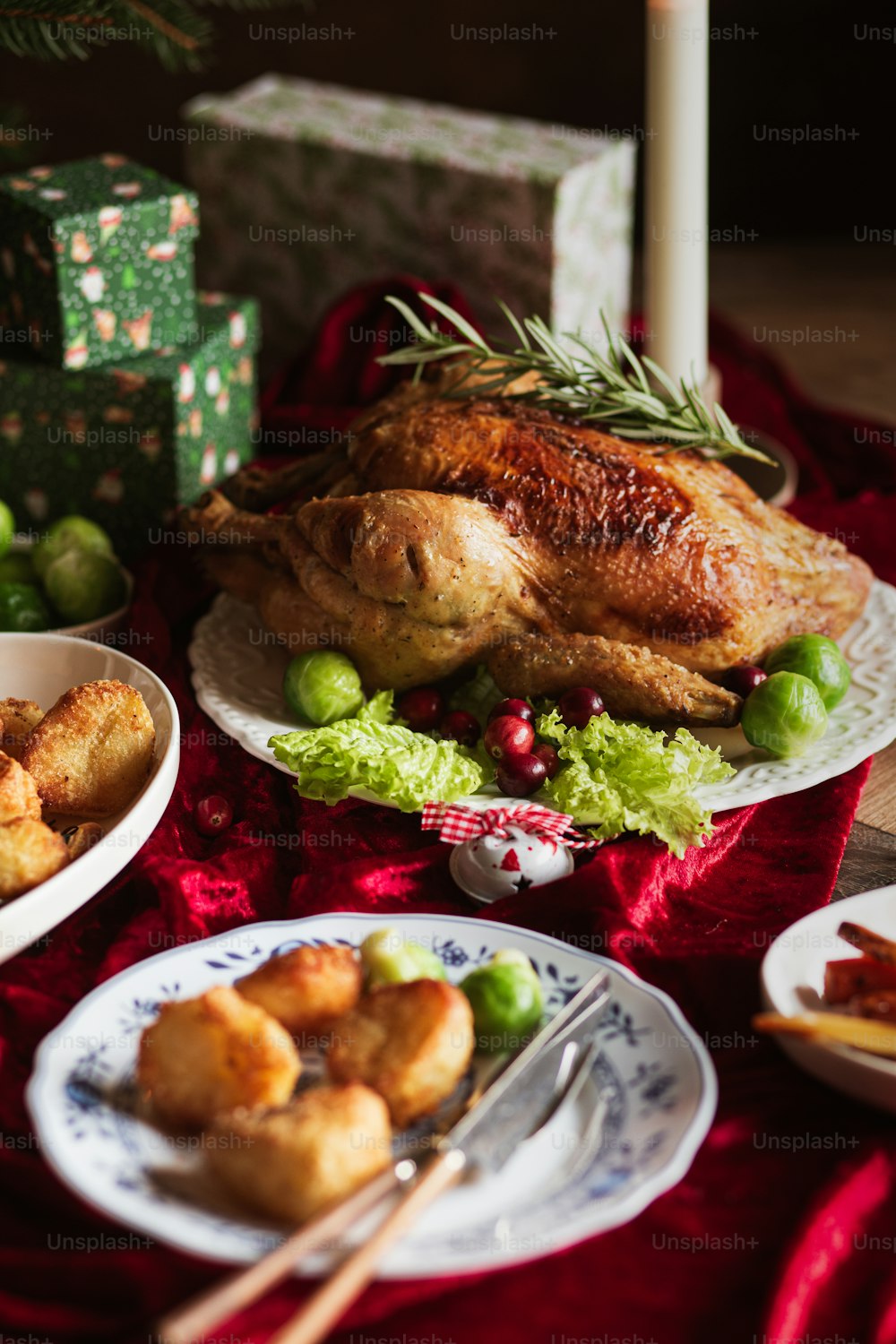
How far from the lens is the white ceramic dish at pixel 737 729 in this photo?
227 centimetres

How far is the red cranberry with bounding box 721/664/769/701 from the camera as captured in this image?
2.41 m

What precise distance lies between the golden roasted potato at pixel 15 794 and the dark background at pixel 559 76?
4.42 meters

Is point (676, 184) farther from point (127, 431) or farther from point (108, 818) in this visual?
point (108, 818)

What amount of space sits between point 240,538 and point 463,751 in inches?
26.7

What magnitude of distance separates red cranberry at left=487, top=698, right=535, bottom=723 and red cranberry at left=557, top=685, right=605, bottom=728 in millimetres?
59

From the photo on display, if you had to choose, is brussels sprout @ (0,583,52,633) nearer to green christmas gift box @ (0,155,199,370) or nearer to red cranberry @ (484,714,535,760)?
green christmas gift box @ (0,155,199,370)

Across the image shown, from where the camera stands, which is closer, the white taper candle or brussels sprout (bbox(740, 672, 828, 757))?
brussels sprout (bbox(740, 672, 828, 757))

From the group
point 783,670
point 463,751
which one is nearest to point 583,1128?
point 463,751

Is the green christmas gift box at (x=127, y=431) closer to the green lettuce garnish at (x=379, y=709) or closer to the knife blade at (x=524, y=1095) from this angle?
the green lettuce garnish at (x=379, y=709)

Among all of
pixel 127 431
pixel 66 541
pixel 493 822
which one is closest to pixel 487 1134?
pixel 493 822

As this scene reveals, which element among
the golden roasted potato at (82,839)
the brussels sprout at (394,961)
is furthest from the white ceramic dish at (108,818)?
the brussels sprout at (394,961)

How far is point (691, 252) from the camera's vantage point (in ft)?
10.5

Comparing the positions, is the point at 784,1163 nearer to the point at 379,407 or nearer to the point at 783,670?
the point at 783,670

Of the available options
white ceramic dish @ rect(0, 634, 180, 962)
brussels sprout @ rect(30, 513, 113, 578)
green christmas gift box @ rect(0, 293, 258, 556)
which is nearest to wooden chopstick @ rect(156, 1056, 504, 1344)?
white ceramic dish @ rect(0, 634, 180, 962)
